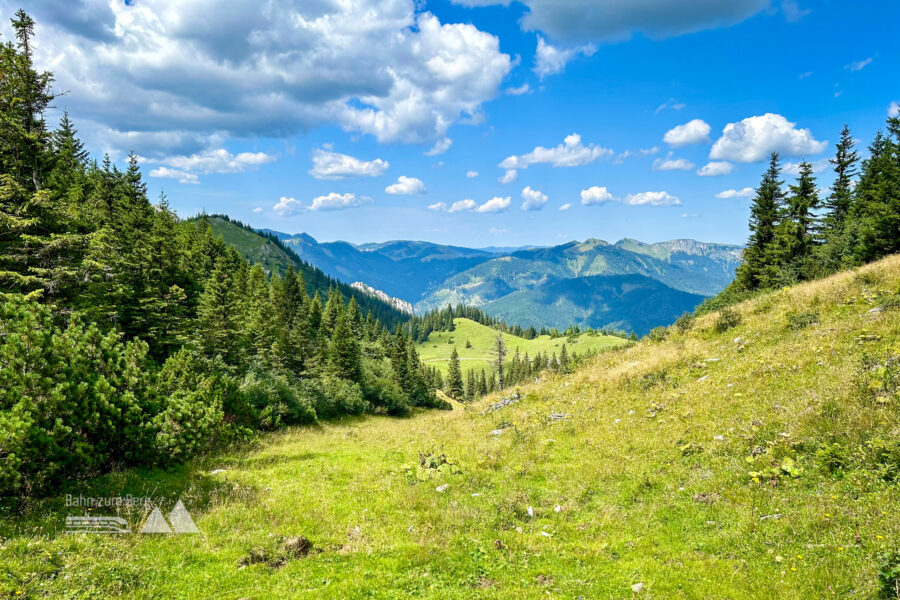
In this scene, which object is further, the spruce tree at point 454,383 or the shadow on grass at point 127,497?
the spruce tree at point 454,383

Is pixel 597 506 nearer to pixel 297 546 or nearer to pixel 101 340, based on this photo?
pixel 297 546

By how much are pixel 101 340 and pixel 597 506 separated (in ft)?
54.5

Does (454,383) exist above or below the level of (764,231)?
below

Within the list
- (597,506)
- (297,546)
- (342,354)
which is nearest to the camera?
(297,546)

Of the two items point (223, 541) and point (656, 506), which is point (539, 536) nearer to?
point (656, 506)

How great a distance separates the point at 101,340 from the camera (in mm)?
12664

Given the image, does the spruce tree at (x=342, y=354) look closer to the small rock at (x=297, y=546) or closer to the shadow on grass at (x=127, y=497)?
the shadow on grass at (x=127, y=497)

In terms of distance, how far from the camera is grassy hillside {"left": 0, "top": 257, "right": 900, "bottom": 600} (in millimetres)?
7664

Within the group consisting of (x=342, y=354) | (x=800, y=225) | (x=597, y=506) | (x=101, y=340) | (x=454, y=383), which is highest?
(x=800, y=225)

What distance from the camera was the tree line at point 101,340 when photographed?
990 centimetres

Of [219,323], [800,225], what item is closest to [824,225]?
[800,225]

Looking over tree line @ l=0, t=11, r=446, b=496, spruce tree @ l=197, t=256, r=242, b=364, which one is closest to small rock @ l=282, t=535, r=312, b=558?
tree line @ l=0, t=11, r=446, b=496

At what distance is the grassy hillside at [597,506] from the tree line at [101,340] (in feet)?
5.31

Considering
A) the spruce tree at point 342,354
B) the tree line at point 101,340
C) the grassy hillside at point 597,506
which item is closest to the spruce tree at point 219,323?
the tree line at point 101,340
